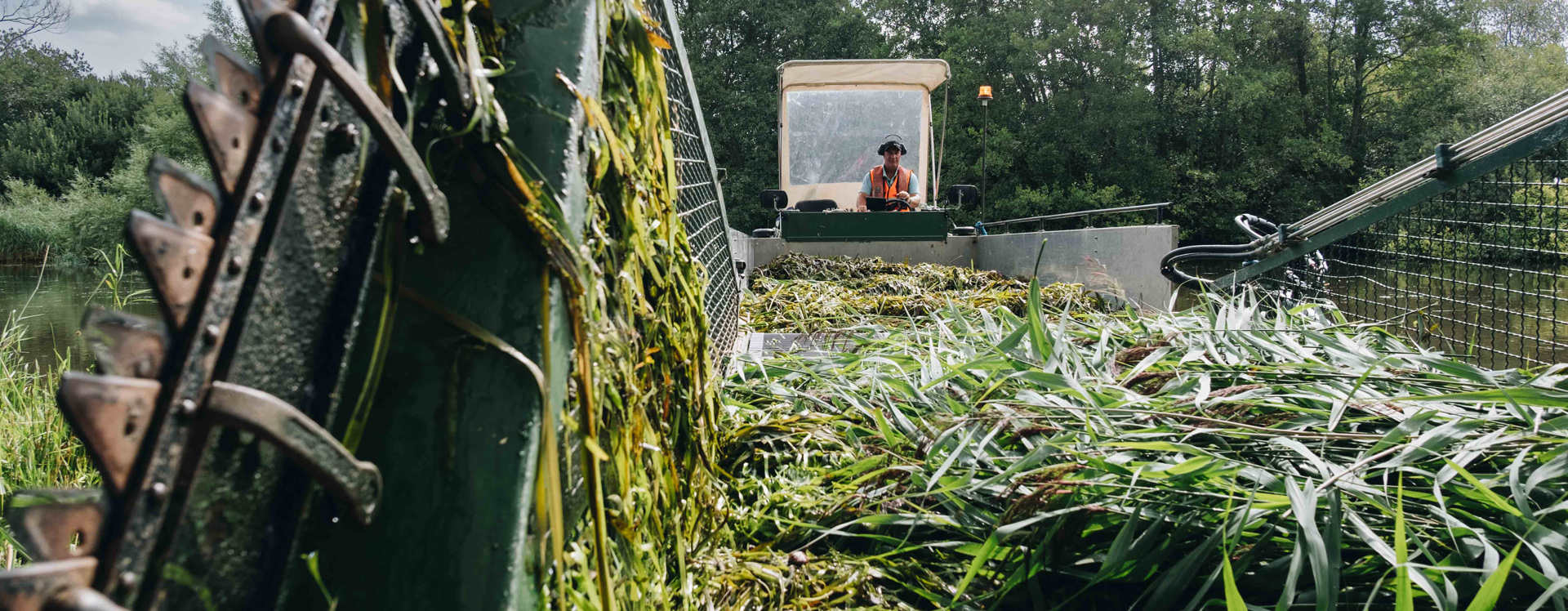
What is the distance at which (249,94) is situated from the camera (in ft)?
1.88

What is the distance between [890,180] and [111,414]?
31.2 ft

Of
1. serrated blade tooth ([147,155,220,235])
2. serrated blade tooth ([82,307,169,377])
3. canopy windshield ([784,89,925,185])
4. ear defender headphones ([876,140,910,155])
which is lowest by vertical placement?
serrated blade tooth ([82,307,169,377])

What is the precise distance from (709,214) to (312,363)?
1800 millimetres

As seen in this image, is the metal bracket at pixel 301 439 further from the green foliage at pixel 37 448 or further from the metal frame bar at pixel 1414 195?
the metal frame bar at pixel 1414 195

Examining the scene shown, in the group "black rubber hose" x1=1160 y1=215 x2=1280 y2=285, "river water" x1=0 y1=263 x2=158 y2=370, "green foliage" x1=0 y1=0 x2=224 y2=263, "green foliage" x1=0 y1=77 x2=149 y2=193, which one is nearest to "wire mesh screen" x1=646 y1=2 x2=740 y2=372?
"river water" x1=0 y1=263 x2=158 y2=370

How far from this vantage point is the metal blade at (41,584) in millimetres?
426

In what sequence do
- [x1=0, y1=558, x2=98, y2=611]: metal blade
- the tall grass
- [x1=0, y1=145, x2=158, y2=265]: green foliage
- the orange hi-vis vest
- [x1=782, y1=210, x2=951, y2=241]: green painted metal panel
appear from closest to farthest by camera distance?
1. [x1=0, y1=558, x2=98, y2=611]: metal blade
2. the tall grass
3. [x1=782, y1=210, x2=951, y2=241]: green painted metal panel
4. the orange hi-vis vest
5. [x1=0, y1=145, x2=158, y2=265]: green foliage

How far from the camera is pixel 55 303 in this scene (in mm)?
11867

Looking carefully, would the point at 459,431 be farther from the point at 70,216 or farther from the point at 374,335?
the point at 70,216

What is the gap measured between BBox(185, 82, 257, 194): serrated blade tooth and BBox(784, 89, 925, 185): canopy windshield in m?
10.2

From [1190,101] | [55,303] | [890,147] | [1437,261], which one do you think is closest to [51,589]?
[1437,261]

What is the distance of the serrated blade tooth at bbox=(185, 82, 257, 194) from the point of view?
A: 1.69ft

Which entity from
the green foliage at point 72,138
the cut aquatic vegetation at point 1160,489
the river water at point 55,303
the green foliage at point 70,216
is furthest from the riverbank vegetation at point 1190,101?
the green foliage at point 72,138

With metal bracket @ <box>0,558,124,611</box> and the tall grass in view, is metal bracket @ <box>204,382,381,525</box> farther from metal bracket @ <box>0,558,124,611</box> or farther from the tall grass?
the tall grass
